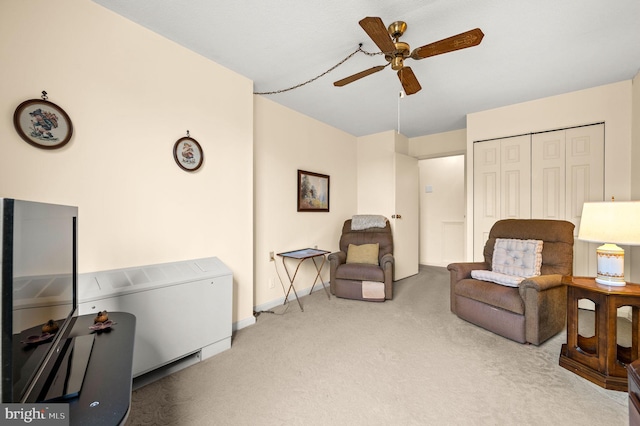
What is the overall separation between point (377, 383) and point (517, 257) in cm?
205

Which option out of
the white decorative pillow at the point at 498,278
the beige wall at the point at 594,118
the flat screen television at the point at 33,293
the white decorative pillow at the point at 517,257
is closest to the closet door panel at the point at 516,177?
the beige wall at the point at 594,118

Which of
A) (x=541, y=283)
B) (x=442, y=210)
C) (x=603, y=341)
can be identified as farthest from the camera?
(x=442, y=210)

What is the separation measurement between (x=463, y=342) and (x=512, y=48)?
2.62 metres

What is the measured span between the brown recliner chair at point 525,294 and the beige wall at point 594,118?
40.7 inches

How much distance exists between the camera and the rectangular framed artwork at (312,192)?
147 inches

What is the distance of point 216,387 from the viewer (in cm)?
180

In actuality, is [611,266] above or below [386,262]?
above

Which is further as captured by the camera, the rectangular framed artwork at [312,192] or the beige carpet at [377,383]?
the rectangular framed artwork at [312,192]

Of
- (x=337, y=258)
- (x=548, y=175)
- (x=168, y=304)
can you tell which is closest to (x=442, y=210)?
(x=548, y=175)

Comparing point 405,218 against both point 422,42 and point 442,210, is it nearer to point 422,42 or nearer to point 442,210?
point 442,210

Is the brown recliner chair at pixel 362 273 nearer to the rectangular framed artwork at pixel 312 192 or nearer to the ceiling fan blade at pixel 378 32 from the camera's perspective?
the rectangular framed artwork at pixel 312 192

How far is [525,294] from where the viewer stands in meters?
2.30

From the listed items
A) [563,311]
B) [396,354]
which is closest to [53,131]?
[396,354]

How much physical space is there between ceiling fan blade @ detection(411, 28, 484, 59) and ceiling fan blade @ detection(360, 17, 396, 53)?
0.22 metres
